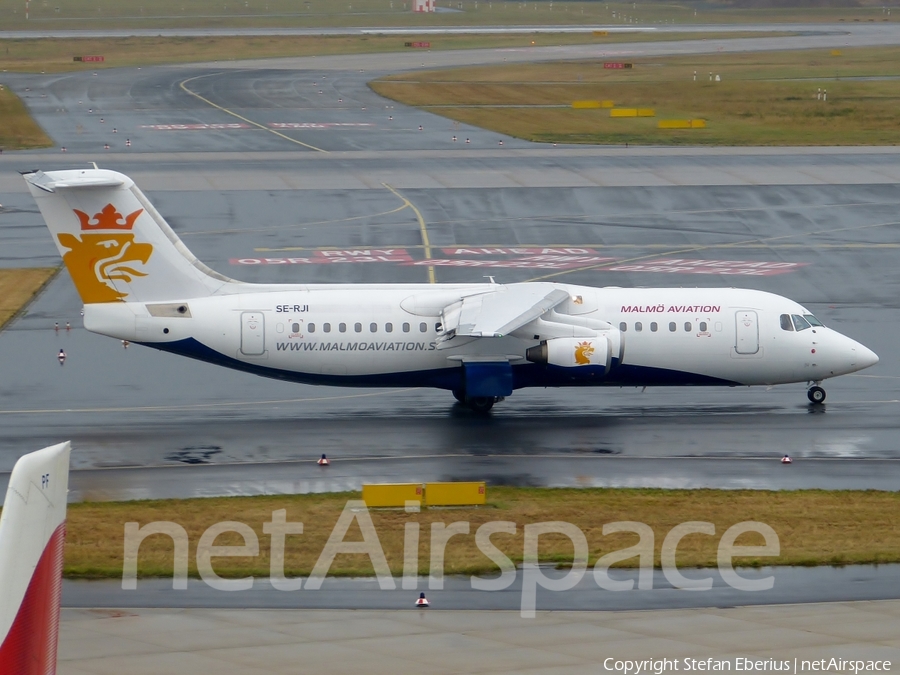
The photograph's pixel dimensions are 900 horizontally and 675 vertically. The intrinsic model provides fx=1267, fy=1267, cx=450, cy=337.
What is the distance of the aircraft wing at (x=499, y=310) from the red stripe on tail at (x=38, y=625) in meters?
19.5

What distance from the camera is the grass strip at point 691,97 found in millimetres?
81625

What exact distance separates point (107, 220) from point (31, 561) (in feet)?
74.5

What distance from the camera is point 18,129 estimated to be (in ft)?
270

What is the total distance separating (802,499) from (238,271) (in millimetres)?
27427

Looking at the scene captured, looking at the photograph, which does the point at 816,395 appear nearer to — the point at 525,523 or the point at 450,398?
the point at 450,398

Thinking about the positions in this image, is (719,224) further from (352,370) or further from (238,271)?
(352,370)

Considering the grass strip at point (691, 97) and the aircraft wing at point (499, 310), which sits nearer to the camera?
the aircraft wing at point (499, 310)

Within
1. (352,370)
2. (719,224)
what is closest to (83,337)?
(352,370)

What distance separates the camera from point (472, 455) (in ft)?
101

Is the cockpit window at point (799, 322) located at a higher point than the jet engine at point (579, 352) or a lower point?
higher

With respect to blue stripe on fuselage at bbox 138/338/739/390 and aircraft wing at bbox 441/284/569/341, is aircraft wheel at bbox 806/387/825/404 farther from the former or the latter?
aircraft wing at bbox 441/284/569/341

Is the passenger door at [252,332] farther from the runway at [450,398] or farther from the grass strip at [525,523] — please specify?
the grass strip at [525,523]

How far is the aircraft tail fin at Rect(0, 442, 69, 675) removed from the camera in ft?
35.8

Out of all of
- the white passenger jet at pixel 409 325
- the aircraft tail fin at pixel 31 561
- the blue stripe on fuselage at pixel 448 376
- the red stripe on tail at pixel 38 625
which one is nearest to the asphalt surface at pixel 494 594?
the red stripe on tail at pixel 38 625
